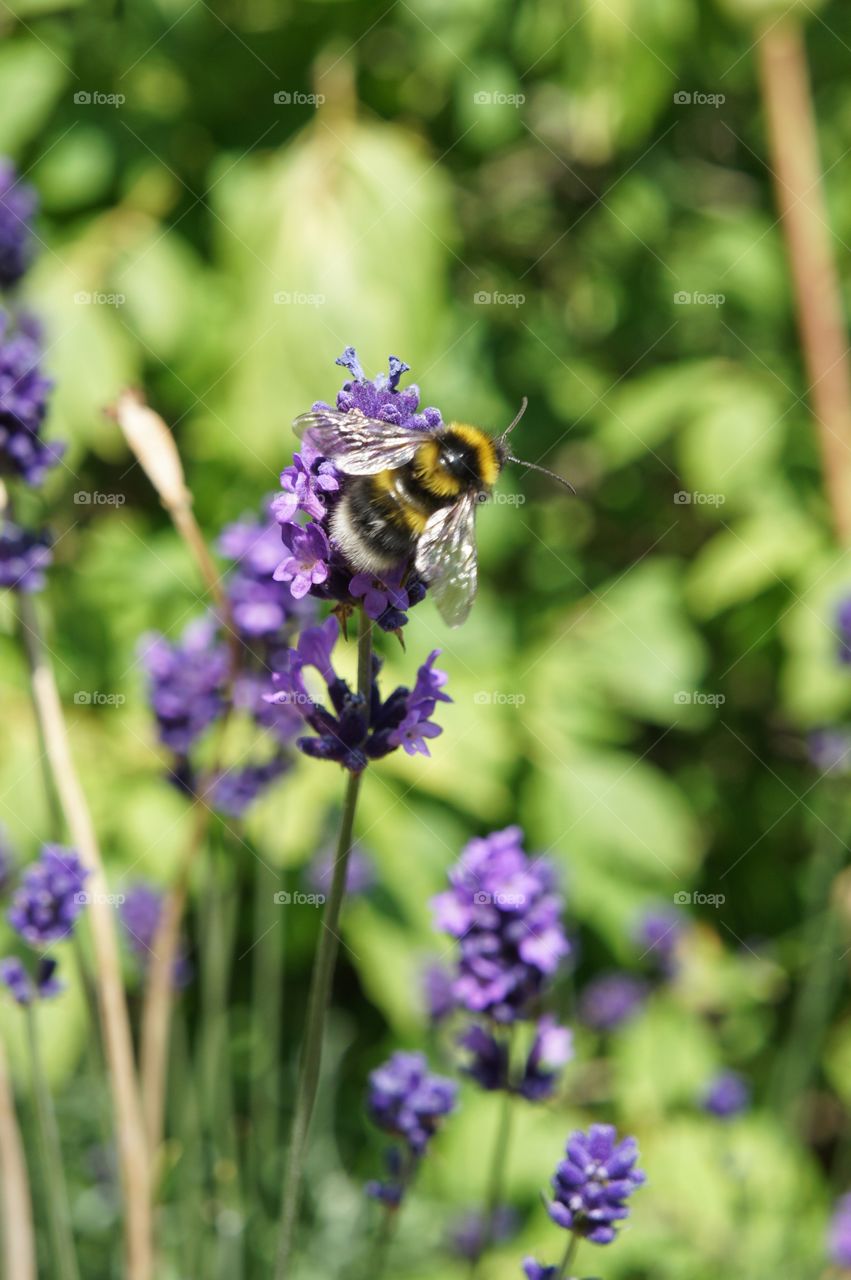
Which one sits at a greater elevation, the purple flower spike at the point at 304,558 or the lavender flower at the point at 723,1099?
the purple flower spike at the point at 304,558

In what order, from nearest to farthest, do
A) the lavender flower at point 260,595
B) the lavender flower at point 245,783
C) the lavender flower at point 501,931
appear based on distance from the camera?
the lavender flower at point 501,931
the lavender flower at point 260,595
the lavender flower at point 245,783

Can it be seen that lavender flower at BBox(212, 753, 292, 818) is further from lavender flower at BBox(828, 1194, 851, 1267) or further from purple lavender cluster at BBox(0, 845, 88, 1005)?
lavender flower at BBox(828, 1194, 851, 1267)

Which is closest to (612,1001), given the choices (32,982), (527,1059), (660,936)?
(660,936)

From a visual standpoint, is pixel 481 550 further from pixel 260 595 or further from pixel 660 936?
pixel 260 595

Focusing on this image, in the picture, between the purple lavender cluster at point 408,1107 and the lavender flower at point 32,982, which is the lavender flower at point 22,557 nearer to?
the lavender flower at point 32,982

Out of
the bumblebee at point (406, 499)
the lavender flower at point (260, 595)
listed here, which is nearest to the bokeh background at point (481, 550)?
the lavender flower at point (260, 595)
